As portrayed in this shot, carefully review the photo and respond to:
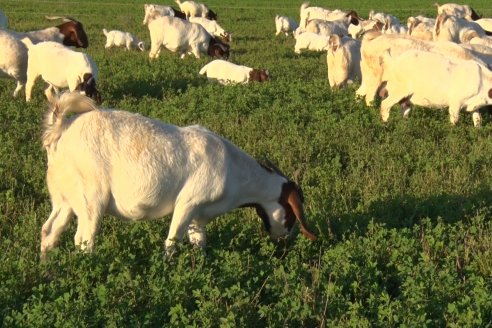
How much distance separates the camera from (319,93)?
1424 cm

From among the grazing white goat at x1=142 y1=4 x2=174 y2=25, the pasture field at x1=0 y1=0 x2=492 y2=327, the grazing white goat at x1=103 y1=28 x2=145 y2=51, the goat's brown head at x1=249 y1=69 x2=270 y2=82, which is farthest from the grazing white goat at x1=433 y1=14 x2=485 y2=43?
the grazing white goat at x1=142 y1=4 x2=174 y2=25

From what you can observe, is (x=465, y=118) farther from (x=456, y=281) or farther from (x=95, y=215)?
(x=95, y=215)

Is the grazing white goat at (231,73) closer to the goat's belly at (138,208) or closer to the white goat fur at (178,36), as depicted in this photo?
the white goat fur at (178,36)

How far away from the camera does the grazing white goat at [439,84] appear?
12070 millimetres

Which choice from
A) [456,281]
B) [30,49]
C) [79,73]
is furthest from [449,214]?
[30,49]

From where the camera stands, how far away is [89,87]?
43.2 feet

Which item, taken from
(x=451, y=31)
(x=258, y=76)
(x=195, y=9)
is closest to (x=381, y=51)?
(x=258, y=76)

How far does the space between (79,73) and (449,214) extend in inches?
319

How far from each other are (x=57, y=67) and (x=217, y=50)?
9798mm

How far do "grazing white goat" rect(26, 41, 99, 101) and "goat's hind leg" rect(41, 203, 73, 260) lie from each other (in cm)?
731

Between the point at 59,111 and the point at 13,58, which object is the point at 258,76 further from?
the point at 59,111

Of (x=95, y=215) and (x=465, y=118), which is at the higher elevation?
(x=95, y=215)

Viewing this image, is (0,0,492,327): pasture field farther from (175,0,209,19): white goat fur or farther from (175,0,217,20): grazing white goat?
(175,0,209,19): white goat fur

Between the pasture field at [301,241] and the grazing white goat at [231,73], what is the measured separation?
3397 mm
